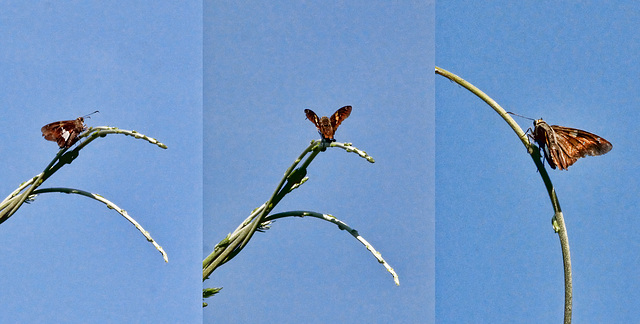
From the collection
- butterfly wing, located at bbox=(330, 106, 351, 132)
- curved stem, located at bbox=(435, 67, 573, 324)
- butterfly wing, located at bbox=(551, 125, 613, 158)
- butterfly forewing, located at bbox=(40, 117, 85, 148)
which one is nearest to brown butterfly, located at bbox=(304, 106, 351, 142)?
butterfly wing, located at bbox=(330, 106, 351, 132)

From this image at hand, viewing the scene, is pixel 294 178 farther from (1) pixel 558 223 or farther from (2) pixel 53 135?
(2) pixel 53 135

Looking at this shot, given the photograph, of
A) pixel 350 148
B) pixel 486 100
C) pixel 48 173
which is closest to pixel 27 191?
pixel 48 173

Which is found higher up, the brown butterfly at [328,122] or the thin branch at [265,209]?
the brown butterfly at [328,122]

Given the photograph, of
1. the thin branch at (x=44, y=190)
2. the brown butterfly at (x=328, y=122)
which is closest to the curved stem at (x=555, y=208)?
the brown butterfly at (x=328, y=122)

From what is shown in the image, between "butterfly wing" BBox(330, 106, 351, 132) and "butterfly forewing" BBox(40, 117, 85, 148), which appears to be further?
"butterfly forewing" BBox(40, 117, 85, 148)

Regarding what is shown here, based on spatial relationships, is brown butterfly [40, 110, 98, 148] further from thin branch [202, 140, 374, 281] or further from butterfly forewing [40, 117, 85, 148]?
thin branch [202, 140, 374, 281]

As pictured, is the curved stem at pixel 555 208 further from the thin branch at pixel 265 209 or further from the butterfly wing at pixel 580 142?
the thin branch at pixel 265 209

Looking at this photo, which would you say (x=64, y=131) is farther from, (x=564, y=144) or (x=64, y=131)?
(x=564, y=144)

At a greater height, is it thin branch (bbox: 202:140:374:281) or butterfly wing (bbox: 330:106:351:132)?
butterfly wing (bbox: 330:106:351:132)
